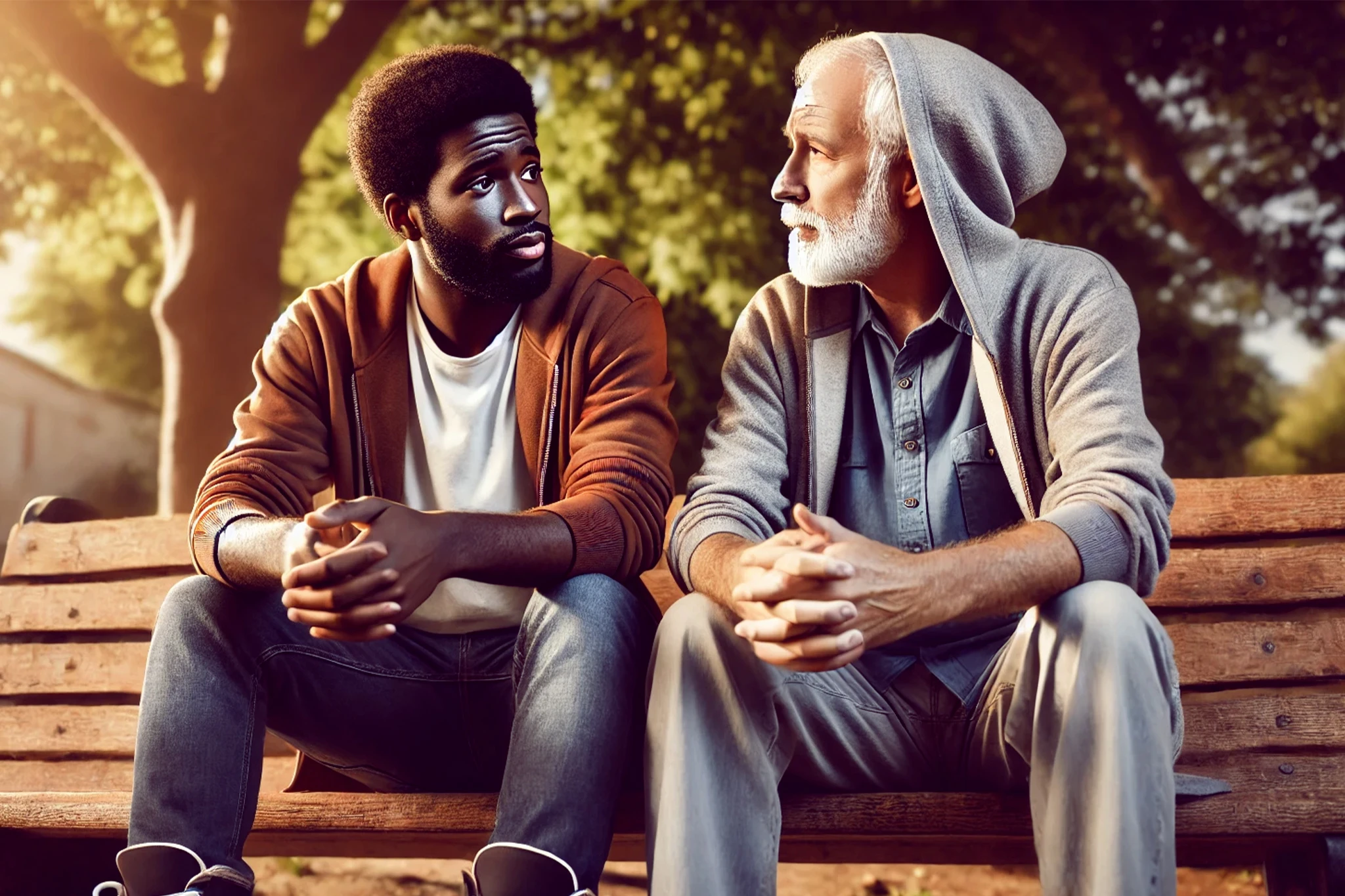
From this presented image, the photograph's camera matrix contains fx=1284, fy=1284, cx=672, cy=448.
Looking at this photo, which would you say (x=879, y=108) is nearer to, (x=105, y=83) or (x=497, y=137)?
(x=497, y=137)

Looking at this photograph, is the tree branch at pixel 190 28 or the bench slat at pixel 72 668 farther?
the tree branch at pixel 190 28

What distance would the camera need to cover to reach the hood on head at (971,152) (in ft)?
7.90

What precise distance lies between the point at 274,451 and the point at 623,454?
73 cm

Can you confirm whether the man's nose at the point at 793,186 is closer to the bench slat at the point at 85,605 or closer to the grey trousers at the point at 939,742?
the grey trousers at the point at 939,742

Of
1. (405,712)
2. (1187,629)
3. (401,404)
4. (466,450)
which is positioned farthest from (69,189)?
(1187,629)

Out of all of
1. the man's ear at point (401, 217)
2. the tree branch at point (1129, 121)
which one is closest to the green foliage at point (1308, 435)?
the tree branch at point (1129, 121)

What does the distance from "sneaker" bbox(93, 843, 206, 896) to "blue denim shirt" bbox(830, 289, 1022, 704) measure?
1210mm

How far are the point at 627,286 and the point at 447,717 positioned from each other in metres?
0.97

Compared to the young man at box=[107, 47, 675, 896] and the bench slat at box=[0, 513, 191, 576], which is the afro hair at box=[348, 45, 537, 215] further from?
the bench slat at box=[0, 513, 191, 576]

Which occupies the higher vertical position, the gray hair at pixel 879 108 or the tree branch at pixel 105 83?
the tree branch at pixel 105 83

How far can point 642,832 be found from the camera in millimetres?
2447

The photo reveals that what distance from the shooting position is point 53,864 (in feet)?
10.4

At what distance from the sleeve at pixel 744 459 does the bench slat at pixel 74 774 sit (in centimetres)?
170

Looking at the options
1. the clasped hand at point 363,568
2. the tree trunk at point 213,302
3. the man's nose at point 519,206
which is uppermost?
the tree trunk at point 213,302
